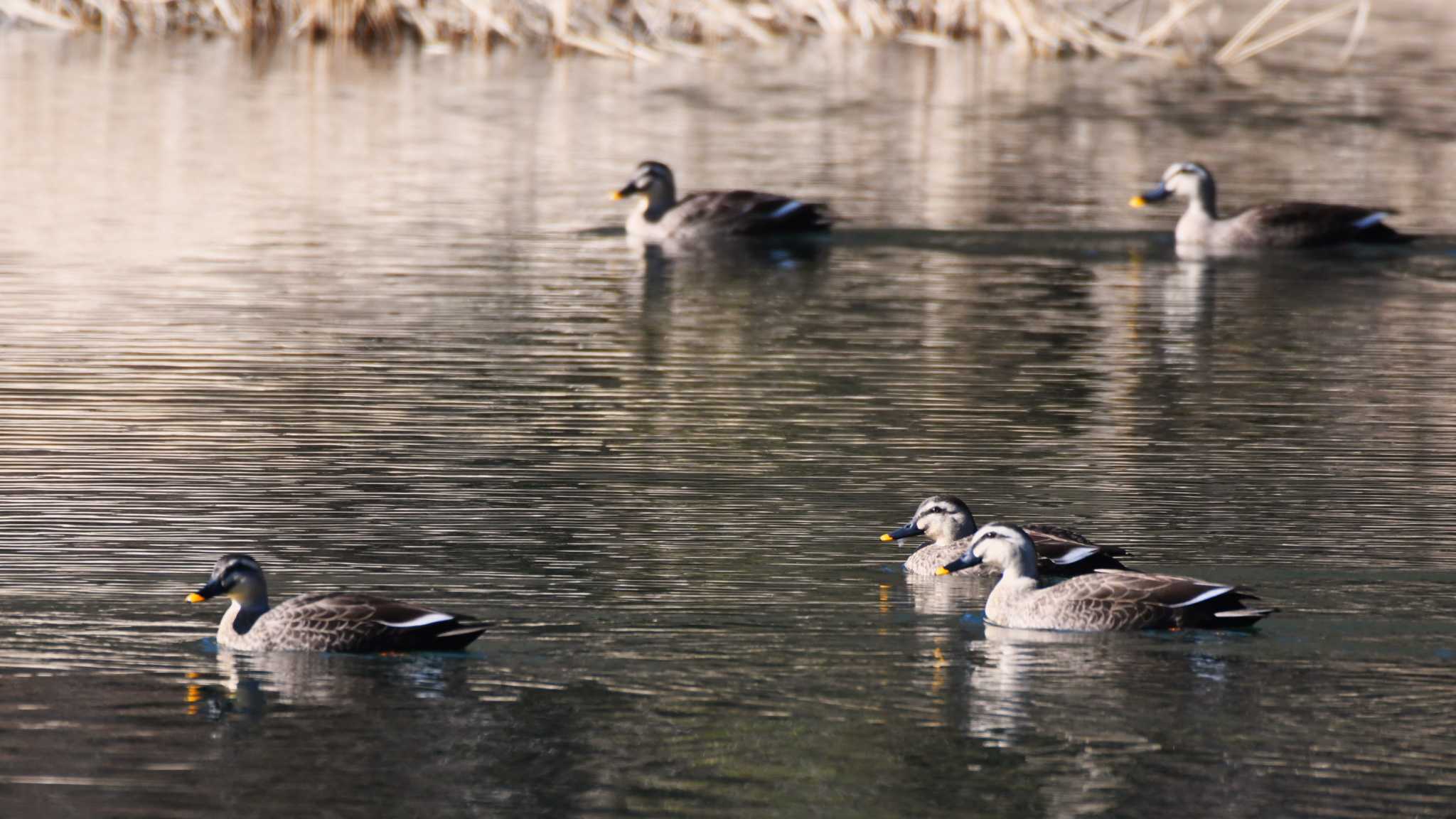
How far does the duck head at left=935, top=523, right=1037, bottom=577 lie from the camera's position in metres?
12.0

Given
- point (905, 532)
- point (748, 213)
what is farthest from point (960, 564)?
point (748, 213)

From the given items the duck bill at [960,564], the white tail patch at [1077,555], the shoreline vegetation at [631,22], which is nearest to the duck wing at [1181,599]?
the duck bill at [960,564]

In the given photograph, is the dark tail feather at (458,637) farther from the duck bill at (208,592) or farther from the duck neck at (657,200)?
the duck neck at (657,200)

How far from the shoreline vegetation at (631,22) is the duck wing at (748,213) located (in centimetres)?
1990

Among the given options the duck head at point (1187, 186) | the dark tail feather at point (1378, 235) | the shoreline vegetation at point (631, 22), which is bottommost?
the dark tail feather at point (1378, 235)

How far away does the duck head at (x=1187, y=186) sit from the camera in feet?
93.8

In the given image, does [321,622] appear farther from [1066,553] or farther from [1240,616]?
[1240,616]

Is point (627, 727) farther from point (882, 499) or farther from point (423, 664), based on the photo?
point (882, 499)

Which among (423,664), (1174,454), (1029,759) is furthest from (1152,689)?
(1174,454)

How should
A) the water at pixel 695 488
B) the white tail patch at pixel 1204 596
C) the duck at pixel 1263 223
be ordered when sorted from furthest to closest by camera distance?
the duck at pixel 1263 223
the white tail patch at pixel 1204 596
the water at pixel 695 488

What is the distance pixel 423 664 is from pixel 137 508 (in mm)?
3544

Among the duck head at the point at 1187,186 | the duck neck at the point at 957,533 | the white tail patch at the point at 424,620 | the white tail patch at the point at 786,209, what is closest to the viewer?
the white tail patch at the point at 424,620

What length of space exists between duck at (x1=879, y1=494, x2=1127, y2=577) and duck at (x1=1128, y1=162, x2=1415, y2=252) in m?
15.4

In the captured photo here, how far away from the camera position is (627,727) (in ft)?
32.6
